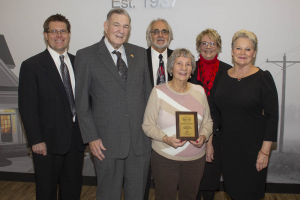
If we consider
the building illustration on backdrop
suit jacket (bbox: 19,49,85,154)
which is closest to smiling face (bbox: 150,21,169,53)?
suit jacket (bbox: 19,49,85,154)

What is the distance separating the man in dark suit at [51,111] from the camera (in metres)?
2.26

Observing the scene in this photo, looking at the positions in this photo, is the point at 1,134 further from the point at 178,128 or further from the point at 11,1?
the point at 178,128

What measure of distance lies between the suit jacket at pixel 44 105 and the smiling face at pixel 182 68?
3.53ft

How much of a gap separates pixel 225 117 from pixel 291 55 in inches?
74.4

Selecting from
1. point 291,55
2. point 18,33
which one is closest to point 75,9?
point 18,33

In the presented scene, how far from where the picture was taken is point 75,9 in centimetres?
348

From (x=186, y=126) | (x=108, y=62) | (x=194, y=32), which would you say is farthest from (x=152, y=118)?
(x=194, y=32)

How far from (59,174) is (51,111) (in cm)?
67

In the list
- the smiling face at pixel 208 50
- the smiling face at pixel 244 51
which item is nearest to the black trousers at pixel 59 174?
the smiling face at pixel 208 50

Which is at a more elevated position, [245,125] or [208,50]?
[208,50]

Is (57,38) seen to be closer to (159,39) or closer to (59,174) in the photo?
(159,39)

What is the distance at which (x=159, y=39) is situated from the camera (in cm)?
269

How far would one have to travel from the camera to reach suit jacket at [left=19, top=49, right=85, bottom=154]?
7.38 ft

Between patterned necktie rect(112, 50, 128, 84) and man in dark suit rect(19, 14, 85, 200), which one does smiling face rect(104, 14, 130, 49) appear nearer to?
patterned necktie rect(112, 50, 128, 84)
